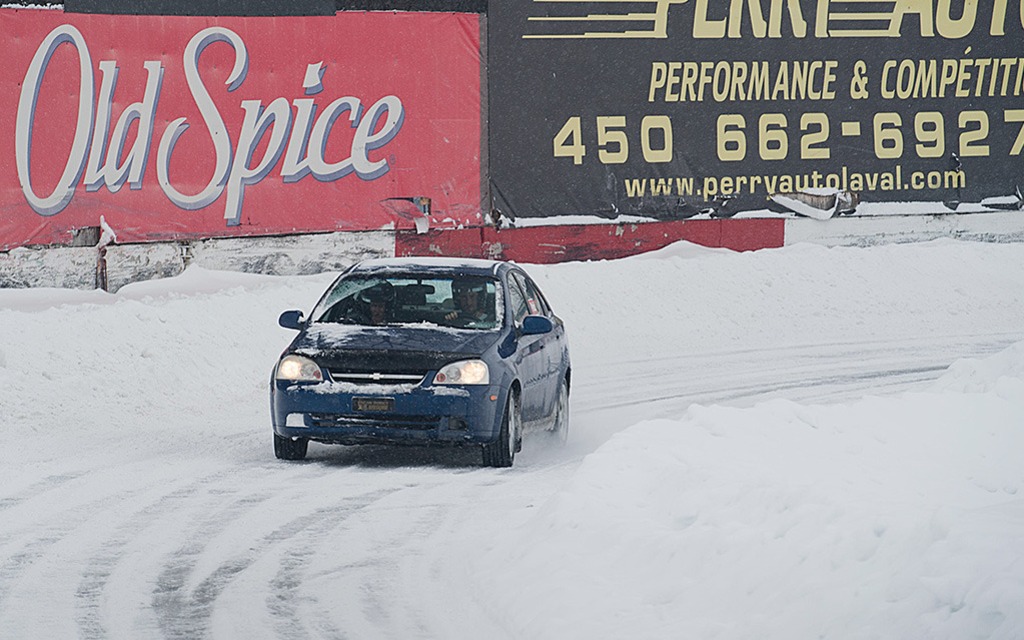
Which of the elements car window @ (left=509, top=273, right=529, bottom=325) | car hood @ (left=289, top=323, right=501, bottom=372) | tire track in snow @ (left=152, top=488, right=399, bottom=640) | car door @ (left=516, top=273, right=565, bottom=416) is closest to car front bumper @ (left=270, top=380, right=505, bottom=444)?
car hood @ (left=289, top=323, right=501, bottom=372)

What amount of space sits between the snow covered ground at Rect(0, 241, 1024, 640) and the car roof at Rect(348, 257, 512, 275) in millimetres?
1373

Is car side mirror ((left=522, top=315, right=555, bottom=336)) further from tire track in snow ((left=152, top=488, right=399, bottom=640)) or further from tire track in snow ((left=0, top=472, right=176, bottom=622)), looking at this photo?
tire track in snow ((left=0, top=472, right=176, bottom=622))

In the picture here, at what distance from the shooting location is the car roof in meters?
12.7

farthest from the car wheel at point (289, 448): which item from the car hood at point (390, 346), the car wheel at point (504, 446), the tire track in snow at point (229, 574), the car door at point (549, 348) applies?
the car door at point (549, 348)

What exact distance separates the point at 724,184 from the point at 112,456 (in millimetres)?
12814

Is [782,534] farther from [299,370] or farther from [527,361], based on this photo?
[527,361]

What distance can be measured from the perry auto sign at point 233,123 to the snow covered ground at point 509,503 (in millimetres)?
1240

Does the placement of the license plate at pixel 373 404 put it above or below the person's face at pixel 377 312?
below

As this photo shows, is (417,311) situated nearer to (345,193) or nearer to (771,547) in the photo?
(771,547)

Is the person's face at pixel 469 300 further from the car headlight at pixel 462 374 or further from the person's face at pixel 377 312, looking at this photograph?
the car headlight at pixel 462 374

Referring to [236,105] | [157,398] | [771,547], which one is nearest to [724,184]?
[236,105]

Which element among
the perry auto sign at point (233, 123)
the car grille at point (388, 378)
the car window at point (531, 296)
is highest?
the perry auto sign at point (233, 123)

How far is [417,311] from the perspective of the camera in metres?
12.3

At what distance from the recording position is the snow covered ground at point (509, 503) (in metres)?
6.47
